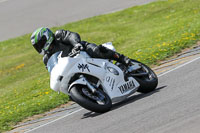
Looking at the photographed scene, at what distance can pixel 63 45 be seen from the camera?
29.0 ft

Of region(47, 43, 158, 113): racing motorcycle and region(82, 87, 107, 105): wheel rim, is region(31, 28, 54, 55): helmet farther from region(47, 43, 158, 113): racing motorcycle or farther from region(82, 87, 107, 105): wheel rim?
region(82, 87, 107, 105): wheel rim

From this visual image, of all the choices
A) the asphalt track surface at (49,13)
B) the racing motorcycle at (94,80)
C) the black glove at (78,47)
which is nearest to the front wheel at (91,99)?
the racing motorcycle at (94,80)

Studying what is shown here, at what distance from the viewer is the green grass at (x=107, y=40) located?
470 inches

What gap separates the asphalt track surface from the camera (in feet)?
75.4

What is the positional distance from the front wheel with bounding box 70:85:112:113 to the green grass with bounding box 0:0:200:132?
106 inches

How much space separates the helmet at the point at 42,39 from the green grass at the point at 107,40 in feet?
7.37

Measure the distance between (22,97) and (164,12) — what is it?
10.3 metres

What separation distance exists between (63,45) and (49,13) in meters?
15.1

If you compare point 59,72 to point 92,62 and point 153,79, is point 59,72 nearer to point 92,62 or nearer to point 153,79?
point 92,62

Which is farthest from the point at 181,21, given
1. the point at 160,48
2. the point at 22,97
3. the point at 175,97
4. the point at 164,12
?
the point at 175,97

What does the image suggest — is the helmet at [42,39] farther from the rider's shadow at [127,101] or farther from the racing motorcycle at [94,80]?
the rider's shadow at [127,101]

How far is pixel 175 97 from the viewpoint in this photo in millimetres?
7652

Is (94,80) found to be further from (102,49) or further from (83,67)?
(102,49)

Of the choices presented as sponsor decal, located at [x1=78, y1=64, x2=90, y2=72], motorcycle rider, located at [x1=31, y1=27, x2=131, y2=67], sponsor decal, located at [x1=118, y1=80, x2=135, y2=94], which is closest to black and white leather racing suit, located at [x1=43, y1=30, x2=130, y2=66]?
motorcycle rider, located at [x1=31, y1=27, x2=131, y2=67]
